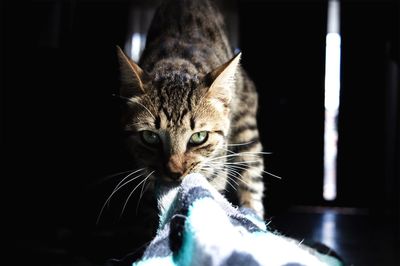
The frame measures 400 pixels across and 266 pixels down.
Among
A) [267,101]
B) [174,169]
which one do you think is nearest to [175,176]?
[174,169]

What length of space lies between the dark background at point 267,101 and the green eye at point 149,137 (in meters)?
1.00

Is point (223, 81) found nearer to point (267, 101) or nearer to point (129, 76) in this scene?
point (129, 76)

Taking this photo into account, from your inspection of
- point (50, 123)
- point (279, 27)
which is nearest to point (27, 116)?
point (50, 123)

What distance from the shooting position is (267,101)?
2480 mm

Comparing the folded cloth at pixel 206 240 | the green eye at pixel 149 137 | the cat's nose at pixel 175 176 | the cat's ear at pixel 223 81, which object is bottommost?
the folded cloth at pixel 206 240

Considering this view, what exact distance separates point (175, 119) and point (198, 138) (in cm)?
8

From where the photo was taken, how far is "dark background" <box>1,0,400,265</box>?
2.13 metres

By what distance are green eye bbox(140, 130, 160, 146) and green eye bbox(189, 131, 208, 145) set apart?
0.29ft

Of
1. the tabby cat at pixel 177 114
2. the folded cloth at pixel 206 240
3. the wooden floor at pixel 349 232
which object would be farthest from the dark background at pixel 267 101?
the folded cloth at pixel 206 240

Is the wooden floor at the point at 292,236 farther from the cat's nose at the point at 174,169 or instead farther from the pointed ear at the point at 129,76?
the pointed ear at the point at 129,76

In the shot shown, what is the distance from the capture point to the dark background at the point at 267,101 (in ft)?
6.99

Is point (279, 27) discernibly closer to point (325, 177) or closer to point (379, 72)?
point (379, 72)

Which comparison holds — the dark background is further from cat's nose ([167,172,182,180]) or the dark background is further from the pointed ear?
cat's nose ([167,172,182,180])

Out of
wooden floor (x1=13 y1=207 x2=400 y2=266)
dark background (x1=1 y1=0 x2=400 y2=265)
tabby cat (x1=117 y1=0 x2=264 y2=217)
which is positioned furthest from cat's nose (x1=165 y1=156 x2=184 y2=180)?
dark background (x1=1 y1=0 x2=400 y2=265)
